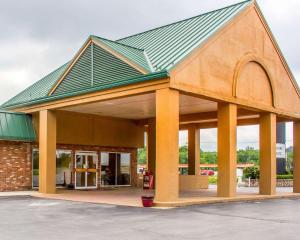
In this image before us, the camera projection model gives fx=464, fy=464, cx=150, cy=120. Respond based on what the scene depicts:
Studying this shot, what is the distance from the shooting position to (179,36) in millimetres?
21875

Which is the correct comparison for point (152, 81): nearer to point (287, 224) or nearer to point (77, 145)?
point (287, 224)

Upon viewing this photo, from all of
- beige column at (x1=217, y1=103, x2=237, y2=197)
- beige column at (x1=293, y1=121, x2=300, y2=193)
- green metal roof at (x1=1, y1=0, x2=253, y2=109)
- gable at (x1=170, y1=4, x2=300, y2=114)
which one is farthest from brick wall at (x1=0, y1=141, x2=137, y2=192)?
beige column at (x1=293, y1=121, x2=300, y2=193)

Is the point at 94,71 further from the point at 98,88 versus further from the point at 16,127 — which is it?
the point at 16,127

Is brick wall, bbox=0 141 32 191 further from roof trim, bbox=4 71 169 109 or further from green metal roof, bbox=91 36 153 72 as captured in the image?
green metal roof, bbox=91 36 153 72

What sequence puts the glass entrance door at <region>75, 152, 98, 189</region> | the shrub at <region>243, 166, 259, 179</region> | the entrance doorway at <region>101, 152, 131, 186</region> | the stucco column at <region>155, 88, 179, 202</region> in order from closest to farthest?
the stucco column at <region>155, 88, 179, 202</region>
the glass entrance door at <region>75, 152, 98, 189</region>
the entrance doorway at <region>101, 152, 131, 186</region>
the shrub at <region>243, 166, 259, 179</region>

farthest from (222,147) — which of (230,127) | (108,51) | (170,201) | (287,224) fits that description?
(287,224)

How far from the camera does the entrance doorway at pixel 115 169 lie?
30580 millimetres

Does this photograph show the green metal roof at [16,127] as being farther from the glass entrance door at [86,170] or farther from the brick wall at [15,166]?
the glass entrance door at [86,170]

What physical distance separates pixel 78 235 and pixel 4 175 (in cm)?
1611

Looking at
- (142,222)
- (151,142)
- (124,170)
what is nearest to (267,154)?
(151,142)

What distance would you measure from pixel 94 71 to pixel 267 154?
1013cm

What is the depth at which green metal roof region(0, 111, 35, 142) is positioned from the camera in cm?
2528

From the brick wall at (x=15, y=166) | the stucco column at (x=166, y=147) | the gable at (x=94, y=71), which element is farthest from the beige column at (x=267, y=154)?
the brick wall at (x=15, y=166)

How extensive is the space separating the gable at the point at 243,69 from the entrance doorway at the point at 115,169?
11486mm
